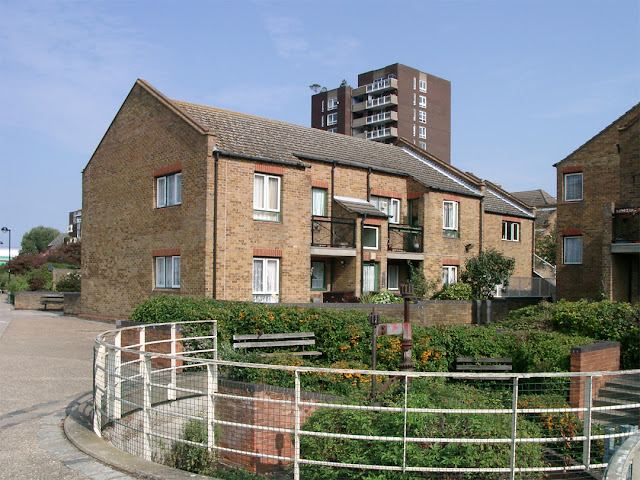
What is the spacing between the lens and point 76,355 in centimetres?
1588

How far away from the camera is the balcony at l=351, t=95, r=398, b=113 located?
77.4 metres

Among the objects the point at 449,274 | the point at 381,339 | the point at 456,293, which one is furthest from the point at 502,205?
the point at 381,339

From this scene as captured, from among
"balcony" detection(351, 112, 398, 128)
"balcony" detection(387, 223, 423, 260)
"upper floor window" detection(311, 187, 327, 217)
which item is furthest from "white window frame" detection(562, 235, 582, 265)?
"balcony" detection(351, 112, 398, 128)

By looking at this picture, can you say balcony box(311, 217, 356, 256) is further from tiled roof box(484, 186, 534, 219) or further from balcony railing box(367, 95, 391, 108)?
balcony railing box(367, 95, 391, 108)

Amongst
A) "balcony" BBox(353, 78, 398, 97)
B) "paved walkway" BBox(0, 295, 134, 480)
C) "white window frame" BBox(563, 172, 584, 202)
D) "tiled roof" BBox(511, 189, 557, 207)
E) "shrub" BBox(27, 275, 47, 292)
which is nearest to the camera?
"paved walkway" BBox(0, 295, 134, 480)

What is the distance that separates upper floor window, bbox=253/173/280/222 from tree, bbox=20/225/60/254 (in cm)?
9427

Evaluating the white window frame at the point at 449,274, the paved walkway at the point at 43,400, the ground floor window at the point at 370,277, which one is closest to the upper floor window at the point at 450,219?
the white window frame at the point at 449,274

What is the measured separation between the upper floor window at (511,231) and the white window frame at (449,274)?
204 inches

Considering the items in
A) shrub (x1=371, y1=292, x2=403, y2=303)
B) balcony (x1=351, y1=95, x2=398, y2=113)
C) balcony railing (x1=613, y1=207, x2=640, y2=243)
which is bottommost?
shrub (x1=371, y1=292, x2=403, y2=303)

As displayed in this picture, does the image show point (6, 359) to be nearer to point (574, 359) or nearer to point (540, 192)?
point (574, 359)

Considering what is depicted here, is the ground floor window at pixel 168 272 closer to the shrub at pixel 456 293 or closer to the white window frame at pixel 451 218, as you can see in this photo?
the shrub at pixel 456 293

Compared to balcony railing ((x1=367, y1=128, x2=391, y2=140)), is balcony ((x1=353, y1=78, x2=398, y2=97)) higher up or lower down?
higher up

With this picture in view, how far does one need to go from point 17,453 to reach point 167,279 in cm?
1484

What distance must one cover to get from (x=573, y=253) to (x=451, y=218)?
225 inches
